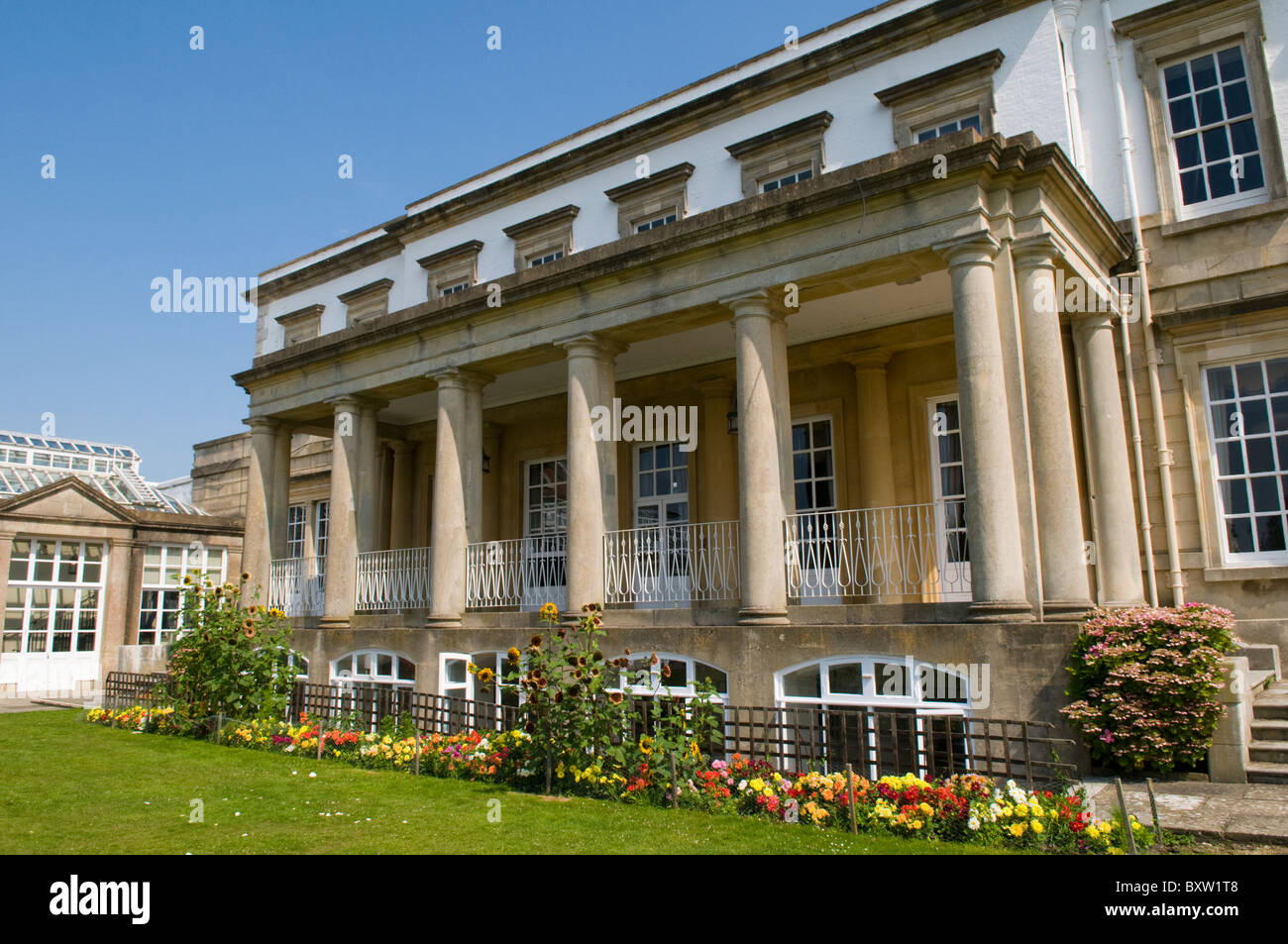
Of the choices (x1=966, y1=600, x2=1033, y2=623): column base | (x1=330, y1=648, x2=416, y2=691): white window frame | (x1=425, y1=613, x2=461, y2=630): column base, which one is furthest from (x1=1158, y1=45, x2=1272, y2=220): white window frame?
(x1=330, y1=648, x2=416, y2=691): white window frame

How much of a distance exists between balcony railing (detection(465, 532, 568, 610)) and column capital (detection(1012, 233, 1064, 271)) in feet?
22.4

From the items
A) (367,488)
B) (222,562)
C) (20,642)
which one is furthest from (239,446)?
(367,488)

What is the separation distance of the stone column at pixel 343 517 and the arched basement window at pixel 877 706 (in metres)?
8.06

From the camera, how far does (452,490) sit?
522 inches

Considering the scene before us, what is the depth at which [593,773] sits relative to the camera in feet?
27.2

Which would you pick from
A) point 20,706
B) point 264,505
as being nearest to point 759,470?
point 264,505

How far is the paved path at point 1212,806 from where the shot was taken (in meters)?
6.07

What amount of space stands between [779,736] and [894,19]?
34.9 feet

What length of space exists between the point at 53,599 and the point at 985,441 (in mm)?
20387

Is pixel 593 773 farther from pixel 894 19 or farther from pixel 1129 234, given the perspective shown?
pixel 894 19

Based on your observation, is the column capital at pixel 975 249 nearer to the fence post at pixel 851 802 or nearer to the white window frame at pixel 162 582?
the fence post at pixel 851 802

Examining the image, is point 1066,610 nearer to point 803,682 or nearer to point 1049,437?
point 1049,437

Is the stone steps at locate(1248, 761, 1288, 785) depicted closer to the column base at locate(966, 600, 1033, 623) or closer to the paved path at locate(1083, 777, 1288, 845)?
the paved path at locate(1083, 777, 1288, 845)

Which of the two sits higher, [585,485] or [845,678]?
[585,485]
